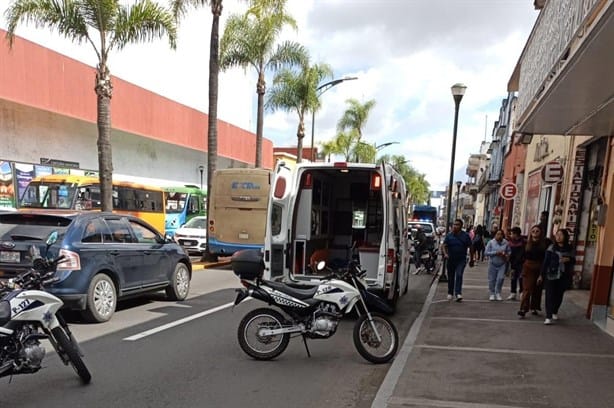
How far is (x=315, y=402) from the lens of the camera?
14.9ft

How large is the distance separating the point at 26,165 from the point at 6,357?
19.1 meters

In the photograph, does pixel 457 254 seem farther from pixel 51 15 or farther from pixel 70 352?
pixel 51 15

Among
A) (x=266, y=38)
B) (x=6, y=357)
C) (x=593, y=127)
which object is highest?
(x=266, y=38)

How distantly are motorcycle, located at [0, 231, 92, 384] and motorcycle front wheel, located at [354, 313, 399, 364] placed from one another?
292 centimetres

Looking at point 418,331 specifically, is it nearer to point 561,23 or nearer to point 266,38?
point 561,23

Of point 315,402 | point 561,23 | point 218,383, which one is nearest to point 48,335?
point 218,383

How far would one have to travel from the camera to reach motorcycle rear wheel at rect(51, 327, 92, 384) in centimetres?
465

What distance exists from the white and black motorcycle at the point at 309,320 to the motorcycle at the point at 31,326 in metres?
1.86

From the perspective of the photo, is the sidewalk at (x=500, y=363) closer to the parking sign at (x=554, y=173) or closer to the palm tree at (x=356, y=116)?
the parking sign at (x=554, y=173)

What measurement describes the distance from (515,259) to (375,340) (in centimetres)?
585

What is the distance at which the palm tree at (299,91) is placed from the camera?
2455 centimetres

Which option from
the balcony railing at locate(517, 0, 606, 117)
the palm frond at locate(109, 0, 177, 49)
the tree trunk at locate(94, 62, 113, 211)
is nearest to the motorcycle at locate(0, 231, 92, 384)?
the balcony railing at locate(517, 0, 606, 117)

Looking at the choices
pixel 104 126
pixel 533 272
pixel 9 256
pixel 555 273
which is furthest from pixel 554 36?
pixel 104 126

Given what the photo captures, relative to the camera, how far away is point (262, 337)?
5.78 meters
